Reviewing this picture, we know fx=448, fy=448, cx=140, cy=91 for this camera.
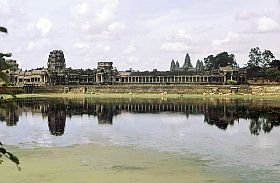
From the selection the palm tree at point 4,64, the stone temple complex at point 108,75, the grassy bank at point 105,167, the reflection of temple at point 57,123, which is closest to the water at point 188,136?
the reflection of temple at point 57,123

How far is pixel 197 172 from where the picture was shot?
13438 mm

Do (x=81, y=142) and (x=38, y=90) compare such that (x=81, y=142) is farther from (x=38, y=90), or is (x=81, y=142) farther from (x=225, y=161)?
(x=38, y=90)

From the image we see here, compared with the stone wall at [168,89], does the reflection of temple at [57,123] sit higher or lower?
lower

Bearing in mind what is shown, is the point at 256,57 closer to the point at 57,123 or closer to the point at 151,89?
the point at 151,89

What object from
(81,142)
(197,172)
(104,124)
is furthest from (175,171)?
(104,124)

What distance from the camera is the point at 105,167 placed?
14.6m

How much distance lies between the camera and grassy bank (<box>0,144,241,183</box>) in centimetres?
1258

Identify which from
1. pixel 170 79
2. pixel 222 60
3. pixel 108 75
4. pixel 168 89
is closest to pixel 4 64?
pixel 168 89

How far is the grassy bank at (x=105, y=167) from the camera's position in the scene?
41.3 feet

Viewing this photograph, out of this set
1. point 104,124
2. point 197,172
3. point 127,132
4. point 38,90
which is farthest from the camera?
point 38,90

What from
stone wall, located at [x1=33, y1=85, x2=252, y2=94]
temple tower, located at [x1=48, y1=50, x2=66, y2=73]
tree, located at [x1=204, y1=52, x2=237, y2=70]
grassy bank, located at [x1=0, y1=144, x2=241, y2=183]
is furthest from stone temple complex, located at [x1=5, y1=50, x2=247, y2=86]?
grassy bank, located at [x1=0, y1=144, x2=241, y2=183]

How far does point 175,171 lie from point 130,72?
288 ft

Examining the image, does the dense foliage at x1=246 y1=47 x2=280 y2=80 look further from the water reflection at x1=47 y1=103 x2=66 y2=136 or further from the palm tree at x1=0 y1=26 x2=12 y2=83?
the palm tree at x1=0 y1=26 x2=12 y2=83

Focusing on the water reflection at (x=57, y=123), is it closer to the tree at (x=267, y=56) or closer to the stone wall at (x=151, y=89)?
the stone wall at (x=151, y=89)
